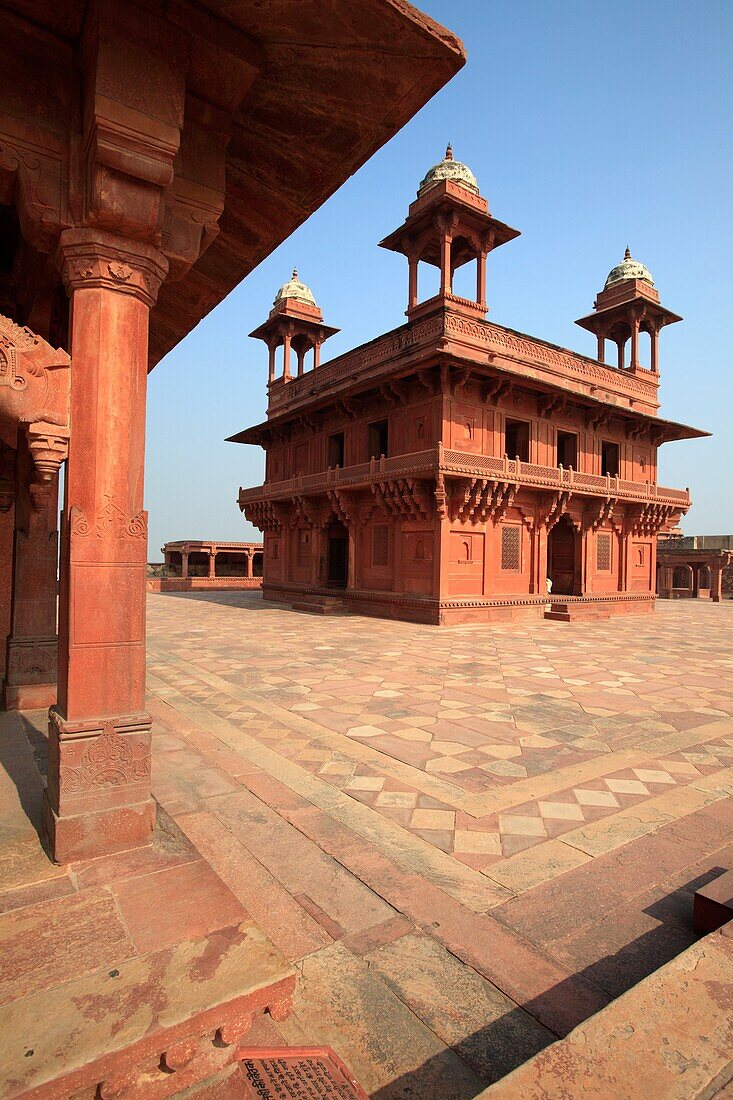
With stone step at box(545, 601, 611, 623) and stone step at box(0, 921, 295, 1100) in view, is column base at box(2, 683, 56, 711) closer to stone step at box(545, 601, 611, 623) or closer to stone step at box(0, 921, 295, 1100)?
stone step at box(0, 921, 295, 1100)

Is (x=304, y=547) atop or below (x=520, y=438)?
below

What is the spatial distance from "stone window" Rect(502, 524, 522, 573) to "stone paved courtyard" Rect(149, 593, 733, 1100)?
9.18 meters

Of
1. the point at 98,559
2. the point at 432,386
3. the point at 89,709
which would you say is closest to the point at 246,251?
the point at 98,559

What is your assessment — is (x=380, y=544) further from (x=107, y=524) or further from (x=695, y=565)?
(x=695, y=565)

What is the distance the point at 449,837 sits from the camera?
3.22 metres

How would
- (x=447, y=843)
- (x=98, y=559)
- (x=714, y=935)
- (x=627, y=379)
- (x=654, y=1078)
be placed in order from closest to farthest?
(x=654, y=1078) → (x=714, y=935) → (x=98, y=559) → (x=447, y=843) → (x=627, y=379)

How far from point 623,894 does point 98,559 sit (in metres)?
2.86

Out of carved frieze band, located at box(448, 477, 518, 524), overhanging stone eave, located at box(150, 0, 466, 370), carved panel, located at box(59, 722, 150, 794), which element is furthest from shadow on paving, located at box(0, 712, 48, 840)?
carved frieze band, located at box(448, 477, 518, 524)

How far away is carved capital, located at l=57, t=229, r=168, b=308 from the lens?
8.71 ft

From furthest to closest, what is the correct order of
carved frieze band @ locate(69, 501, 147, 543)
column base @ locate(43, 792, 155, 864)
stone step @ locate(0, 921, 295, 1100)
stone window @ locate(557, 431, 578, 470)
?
1. stone window @ locate(557, 431, 578, 470)
2. carved frieze band @ locate(69, 501, 147, 543)
3. column base @ locate(43, 792, 155, 864)
4. stone step @ locate(0, 921, 295, 1100)

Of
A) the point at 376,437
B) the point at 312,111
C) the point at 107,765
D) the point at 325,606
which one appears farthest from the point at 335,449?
the point at 107,765

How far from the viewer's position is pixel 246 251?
4.09m

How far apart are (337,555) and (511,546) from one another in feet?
22.1

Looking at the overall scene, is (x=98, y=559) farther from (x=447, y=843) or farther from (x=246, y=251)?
(x=246, y=251)
